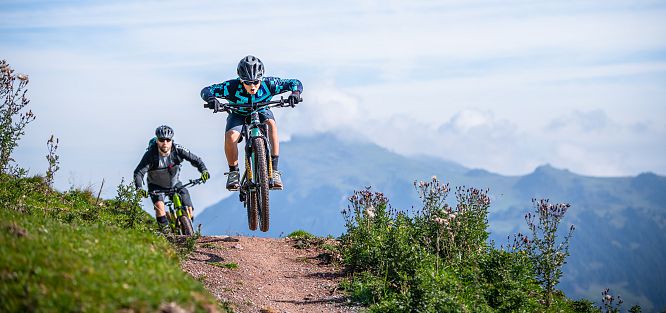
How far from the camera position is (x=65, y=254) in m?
8.73

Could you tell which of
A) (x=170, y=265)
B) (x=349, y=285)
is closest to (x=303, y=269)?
(x=349, y=285)

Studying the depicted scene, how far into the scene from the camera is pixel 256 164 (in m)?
15.4

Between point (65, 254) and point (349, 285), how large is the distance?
20.5 feet

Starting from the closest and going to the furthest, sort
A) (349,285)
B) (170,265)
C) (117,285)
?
(117,285) → (170,265) → (349,285)

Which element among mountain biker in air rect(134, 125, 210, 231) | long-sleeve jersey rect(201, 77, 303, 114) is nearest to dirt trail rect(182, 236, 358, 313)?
mountain biker in air rect(134, 125, 210, 231)

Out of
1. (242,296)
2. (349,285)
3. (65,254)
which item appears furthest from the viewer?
(349,285)

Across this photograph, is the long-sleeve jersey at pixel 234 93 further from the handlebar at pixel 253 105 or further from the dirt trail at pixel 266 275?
the dirt trail at pixel 266 275

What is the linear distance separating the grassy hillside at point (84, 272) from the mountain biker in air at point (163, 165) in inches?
241

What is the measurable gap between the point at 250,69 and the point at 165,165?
10.1 ft

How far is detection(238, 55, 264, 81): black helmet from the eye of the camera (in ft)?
52.1

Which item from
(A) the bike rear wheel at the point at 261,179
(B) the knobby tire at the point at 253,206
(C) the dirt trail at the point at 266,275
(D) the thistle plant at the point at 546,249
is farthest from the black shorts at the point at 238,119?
(D) the thistle plant at the point at 546,249

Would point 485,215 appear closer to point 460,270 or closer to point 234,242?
point 460,270

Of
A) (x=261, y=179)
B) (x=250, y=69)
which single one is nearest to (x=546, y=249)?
(x=261, y=179)

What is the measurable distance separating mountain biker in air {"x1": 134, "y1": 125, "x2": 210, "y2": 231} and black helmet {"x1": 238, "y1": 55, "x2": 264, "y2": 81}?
235 centimetres
